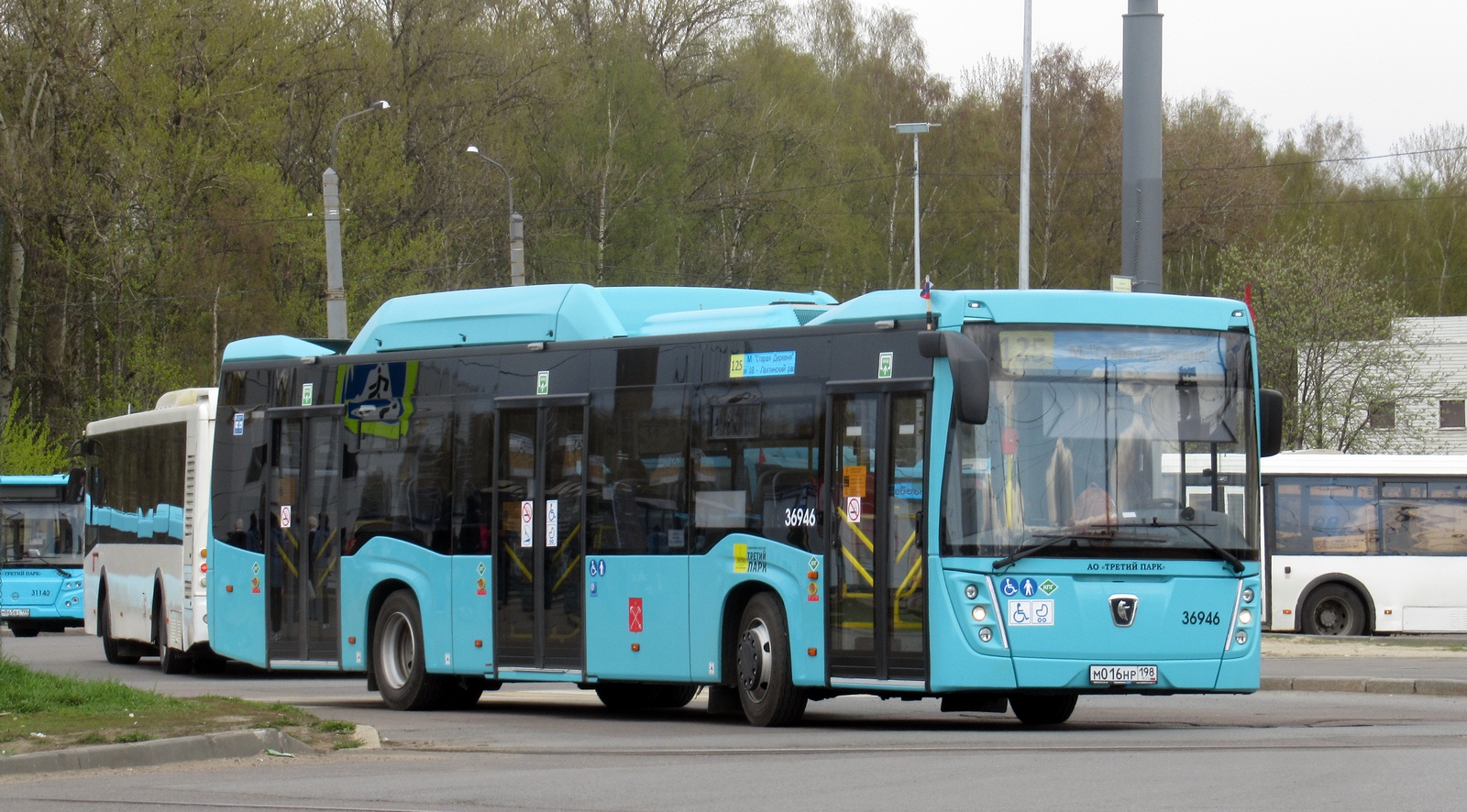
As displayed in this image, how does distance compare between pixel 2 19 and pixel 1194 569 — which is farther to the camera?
pixel 2 19

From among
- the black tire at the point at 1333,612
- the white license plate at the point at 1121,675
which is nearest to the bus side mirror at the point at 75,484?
the black tire at the point at 1333,612

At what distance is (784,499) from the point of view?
45.6 feet

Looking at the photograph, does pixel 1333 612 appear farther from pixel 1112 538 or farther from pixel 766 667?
pixel 1112 538

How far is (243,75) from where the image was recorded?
45281 mm

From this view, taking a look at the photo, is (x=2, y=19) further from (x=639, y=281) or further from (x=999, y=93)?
(x=999, y=93)

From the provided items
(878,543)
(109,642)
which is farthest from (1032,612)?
(109,642)

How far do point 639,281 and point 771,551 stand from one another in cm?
4511

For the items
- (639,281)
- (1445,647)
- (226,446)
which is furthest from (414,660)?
(639,281)

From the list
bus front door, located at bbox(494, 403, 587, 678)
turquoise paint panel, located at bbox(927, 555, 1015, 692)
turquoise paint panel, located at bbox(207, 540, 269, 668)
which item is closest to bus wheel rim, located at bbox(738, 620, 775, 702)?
turquoise paint panel, located at bbox(927, 555, 1015, 692)

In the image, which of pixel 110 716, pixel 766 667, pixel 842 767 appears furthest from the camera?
pixel 766 667

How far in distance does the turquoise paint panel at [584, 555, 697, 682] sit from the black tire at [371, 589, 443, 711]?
2100 mm

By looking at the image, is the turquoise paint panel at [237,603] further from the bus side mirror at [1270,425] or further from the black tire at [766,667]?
the bus side mirror at [1270,425]

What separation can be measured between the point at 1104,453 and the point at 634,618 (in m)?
3.88

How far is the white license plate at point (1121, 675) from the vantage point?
508 inches
